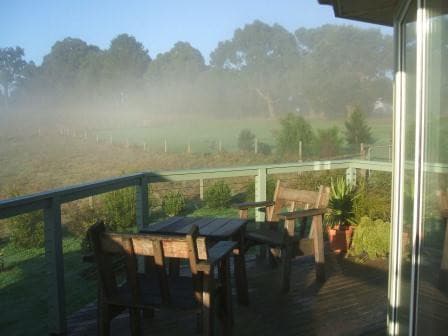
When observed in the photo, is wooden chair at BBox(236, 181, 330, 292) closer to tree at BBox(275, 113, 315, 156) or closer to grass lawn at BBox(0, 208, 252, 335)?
grass lawn at BBox(0, 208, 252, 335)

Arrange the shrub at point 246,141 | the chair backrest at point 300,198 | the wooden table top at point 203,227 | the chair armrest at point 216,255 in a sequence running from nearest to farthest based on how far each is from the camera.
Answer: the chair armrest at point 216,255
the wooden table top at point 203,227
the chair backrest at point 300,198
the shrub at point 246,141

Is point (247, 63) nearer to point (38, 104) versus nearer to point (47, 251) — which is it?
point (38, 104)

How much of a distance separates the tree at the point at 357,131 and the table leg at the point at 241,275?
15.3 meters

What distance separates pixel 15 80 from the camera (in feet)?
139

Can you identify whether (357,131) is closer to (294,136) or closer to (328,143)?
(328,143)

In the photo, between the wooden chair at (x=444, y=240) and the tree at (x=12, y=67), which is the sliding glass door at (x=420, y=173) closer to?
the wooden chair at (x=444, y=240)

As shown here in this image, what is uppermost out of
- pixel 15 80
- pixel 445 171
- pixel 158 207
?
pixel 15 80

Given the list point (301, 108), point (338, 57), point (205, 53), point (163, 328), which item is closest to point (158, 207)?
point (163, 328)

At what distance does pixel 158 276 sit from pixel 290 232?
145cm

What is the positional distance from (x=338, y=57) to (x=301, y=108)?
539 cm

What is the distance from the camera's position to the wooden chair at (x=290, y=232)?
3547 millimetres

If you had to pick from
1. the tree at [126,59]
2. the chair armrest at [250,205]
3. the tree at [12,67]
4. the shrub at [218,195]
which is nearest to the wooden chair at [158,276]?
the chair armrest at [250,205]

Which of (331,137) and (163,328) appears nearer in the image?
(163,328)

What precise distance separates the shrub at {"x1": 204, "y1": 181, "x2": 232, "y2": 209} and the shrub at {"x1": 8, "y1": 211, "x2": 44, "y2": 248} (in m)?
4.06
